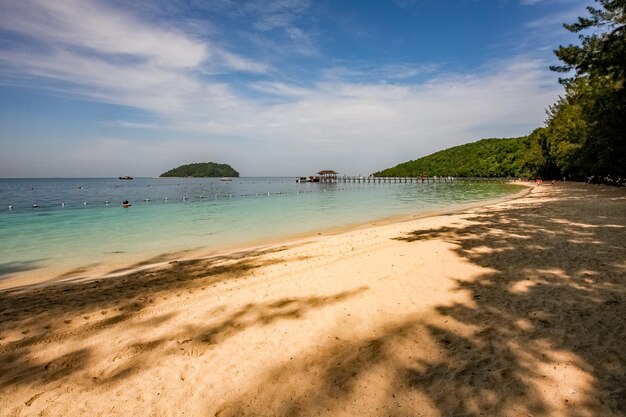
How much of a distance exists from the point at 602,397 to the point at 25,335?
8.29 metres

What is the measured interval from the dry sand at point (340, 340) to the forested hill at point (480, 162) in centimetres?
6971

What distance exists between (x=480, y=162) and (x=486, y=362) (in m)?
112

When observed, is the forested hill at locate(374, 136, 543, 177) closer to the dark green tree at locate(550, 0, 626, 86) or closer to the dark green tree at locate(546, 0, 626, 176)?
the dark green tree at locate(546, 0, 626, 176)

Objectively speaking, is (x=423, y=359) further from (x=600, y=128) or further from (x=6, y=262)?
(x=600, y=128)

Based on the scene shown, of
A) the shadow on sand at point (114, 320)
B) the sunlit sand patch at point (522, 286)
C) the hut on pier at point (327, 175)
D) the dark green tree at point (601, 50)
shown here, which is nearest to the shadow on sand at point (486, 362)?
the sunlit sand patch at point (522, 286)

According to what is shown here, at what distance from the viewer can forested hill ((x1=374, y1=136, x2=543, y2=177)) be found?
296 feet

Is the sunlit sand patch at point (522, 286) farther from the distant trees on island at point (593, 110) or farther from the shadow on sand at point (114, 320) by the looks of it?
the distant trees on island at point (593, 110)

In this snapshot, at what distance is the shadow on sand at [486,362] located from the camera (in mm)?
3271

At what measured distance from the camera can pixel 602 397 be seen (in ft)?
10.3

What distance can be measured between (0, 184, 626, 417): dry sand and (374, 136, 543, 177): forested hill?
69709 millimetres

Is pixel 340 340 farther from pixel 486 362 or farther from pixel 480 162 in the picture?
pixel 480 162

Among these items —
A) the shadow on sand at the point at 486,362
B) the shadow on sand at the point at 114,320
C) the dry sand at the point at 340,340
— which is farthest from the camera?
the shadow on sand at the point at 114,320

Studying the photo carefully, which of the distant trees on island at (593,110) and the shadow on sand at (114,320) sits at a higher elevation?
the distant trees on island at (593,110)

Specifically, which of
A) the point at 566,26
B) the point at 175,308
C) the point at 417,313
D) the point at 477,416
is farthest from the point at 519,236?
the point at 566,26
